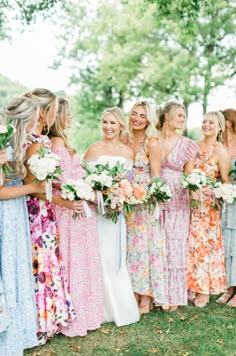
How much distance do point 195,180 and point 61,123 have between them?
61.8 inches

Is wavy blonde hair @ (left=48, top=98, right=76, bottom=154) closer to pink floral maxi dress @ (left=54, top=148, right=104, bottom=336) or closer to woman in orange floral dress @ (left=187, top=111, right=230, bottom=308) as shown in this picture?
pink floral maxi dress @ (left=54, top=148, right=104, bottom=336)

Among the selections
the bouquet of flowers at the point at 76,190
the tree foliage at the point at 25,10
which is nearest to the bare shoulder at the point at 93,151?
the bouquet of flowers at the point at 76,190

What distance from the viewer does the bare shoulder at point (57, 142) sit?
4.79m

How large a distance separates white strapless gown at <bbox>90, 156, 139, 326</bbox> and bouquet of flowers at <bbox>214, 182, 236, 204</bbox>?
1.09 meters

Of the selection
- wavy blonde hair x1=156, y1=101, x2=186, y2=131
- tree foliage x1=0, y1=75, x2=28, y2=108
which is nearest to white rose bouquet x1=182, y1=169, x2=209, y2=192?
wavy blonde hair x1=156, y1=101, x2=186, y2=131

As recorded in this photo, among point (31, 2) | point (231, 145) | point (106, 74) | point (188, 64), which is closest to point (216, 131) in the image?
point (231, 145)

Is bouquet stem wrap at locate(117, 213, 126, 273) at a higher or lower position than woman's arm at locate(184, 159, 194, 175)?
lower

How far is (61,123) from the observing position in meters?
4.88

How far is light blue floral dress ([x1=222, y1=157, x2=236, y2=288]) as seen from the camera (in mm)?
6012

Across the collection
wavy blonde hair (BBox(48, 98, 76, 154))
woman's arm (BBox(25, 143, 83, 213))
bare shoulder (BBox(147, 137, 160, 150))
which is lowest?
woman's arm (BBox(25, 143, 83, 213))

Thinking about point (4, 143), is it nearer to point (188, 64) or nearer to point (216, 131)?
point (216, 131)

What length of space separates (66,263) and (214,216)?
1968mm

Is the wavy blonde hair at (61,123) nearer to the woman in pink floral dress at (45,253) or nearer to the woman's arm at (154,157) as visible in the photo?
the woman in pink floral dress at (45,253)

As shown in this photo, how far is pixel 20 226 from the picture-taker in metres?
4.29
